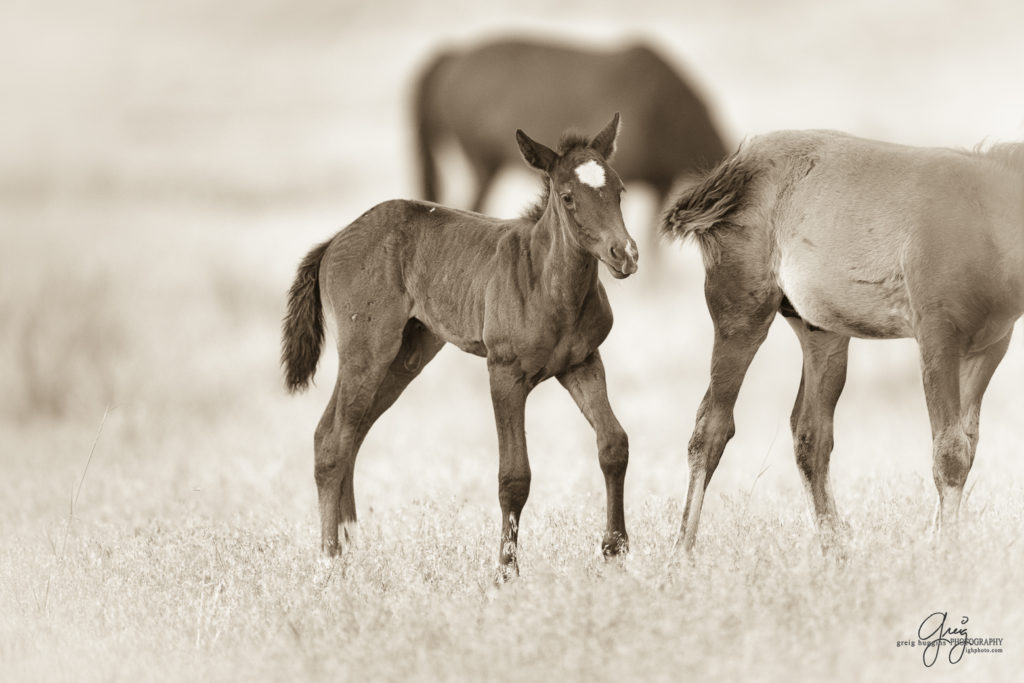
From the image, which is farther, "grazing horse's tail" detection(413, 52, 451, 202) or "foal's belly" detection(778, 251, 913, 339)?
"grazing horse's tail" detection(413, 52, 451, 202)

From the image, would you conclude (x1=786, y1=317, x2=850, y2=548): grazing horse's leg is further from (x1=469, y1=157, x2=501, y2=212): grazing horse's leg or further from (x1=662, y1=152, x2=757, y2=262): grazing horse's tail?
(x1=469, y1=157, x2=501, y2=212): grazing horse's leg

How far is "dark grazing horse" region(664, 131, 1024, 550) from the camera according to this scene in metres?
6.12

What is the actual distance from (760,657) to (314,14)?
41710 millimetres

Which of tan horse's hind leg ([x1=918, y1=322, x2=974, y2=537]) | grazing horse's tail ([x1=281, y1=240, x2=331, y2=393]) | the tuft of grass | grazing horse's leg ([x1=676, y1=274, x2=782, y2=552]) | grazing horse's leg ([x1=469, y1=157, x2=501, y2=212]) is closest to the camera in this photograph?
tan horse's hind leg ([x1=918, y1=322, x2=974, y2=537])

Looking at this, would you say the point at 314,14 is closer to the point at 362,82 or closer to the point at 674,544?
the point at 362,82

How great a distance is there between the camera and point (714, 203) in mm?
6957

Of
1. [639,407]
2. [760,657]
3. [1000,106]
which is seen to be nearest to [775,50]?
[1000,106]

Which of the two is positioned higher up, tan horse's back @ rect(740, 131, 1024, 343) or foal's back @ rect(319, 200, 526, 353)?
tan horse's back @ rect(740, 131, 1024, 343)

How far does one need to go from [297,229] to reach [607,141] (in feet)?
49.5

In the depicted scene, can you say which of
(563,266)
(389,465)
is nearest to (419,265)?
(563,266)

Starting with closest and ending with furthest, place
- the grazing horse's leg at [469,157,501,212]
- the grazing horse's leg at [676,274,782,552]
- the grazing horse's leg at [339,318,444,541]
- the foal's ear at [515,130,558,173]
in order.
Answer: the foal's ear at [515,130,558,173] < the grazing horse's leg at [676,274,782,552] < the grazing horse's leg at [339,318,444,541] < the grazing horse's leg at [469,157,501,212]

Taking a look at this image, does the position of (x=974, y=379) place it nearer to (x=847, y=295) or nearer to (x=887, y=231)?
(x=847, y=295)
